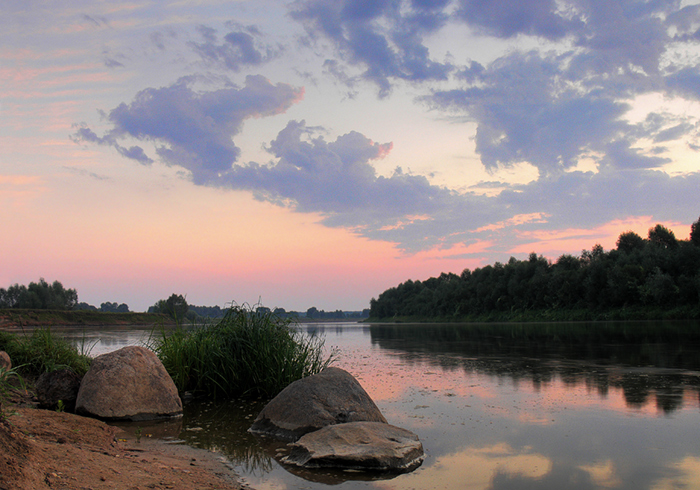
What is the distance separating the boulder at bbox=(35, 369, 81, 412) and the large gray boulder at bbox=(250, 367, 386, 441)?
374 cm

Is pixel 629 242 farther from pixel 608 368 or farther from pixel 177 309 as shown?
pixel 177 309

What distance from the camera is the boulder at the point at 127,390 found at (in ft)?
26.9

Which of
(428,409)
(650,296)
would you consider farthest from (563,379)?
(650,296)

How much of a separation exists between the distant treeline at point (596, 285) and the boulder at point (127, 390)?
53.4 metres

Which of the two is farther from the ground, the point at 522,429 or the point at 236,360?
the point at 236,360

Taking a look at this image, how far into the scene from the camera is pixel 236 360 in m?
10.7

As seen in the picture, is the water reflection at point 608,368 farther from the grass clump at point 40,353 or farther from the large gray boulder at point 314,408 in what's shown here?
the grass clump at point 40,353

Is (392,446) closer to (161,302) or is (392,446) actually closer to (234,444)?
(234,444)

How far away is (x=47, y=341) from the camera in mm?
10969

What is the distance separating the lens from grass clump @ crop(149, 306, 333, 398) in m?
10.6

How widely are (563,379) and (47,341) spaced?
489 inches

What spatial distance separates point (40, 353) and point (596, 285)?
63.4 metres

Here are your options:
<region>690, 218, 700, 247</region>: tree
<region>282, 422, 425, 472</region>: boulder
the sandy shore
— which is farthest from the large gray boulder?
<region>690, 218, 700, 247</region>: tree

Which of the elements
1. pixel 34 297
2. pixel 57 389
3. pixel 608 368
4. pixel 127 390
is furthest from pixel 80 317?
pixel 608 368
